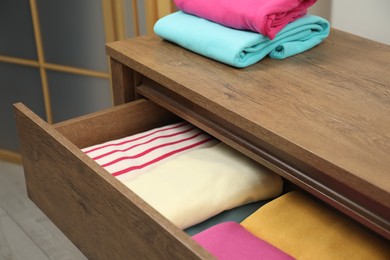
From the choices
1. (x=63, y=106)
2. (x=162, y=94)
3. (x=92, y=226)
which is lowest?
(x=63, y=106)

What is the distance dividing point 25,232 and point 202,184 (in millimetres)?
946

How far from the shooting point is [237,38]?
2.99 feet

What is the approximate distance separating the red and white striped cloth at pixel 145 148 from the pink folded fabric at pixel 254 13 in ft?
0.67

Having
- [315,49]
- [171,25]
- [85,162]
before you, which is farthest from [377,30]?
[85,162]

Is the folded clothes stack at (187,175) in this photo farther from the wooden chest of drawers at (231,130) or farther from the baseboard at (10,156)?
the baseboard at (10,156)

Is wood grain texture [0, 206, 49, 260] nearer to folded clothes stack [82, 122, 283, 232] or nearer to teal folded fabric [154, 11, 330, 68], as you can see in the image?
folded clothes stack [82, 122, 283, 232]

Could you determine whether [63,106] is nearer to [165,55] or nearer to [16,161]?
[16,161]

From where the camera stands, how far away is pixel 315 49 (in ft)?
3.25

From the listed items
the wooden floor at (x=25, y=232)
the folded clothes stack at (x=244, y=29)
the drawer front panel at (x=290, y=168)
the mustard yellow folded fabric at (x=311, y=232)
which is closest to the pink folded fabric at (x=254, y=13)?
the folded clothes stack at (x=244, y=29)

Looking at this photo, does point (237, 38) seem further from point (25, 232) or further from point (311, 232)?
point (25, 232)

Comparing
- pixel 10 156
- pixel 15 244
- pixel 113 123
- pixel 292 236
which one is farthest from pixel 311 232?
pixel 10 156

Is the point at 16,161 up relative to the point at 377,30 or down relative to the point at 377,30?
down

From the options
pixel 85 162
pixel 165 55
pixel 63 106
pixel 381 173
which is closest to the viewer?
pixel 381 173

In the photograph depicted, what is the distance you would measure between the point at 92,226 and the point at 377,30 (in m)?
0.65
